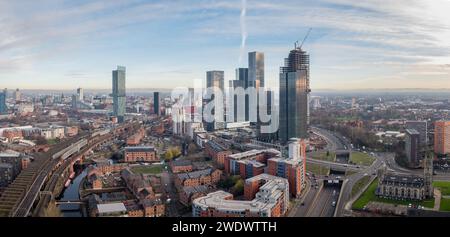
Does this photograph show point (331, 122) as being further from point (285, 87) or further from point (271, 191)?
point (271, 191)

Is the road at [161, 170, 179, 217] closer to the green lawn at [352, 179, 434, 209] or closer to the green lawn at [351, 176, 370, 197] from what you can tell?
the green lawn at [352, 179, 434, 209]

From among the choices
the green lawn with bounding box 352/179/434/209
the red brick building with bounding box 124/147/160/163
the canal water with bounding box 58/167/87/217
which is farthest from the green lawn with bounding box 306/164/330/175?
the canal water with bounding box 58/167/87/217

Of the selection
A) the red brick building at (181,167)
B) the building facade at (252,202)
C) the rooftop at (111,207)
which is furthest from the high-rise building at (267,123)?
the rooftop at (111,207)

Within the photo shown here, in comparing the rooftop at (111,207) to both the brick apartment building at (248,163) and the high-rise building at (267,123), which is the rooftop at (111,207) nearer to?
the brick apartment building at (248,163)

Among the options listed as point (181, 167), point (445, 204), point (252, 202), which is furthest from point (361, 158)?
point (252, 202)

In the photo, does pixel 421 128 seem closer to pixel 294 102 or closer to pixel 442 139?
pixel 442 139
